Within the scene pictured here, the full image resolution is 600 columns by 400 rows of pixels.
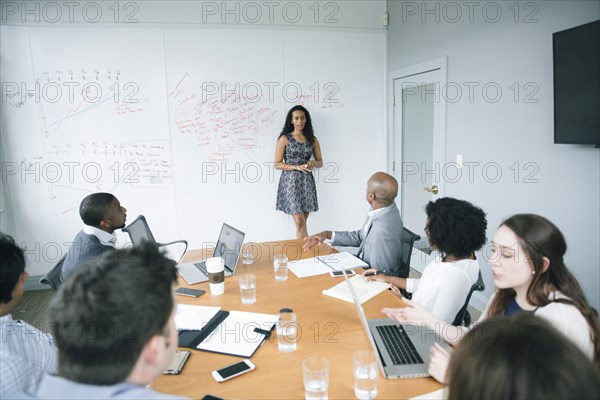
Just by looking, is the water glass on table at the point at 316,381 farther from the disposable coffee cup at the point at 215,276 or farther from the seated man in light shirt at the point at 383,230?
the seated man in light shirt at the point at 383,230

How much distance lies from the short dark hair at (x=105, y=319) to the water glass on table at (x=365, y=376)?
63cm

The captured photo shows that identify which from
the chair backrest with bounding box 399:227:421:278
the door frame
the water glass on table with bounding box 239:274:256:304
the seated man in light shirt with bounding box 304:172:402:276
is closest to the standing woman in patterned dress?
the door frame

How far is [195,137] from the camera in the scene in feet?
14.1

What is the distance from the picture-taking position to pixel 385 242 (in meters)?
2.43

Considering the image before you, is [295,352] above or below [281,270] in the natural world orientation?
below

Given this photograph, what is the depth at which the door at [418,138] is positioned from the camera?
384 centimetres

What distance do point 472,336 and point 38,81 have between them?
4414 millimetres

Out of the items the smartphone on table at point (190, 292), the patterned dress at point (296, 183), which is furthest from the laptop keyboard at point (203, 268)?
the patterned dress at point (296, 183)

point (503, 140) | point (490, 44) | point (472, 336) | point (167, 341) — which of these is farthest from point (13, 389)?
point (490, 44)

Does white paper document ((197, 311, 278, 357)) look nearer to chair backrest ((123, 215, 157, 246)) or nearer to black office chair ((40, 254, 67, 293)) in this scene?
black office chair ((40, 254, 67, 293))

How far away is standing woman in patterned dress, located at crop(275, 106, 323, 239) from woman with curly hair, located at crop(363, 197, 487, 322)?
233 cm

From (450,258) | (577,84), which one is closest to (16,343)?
(450,258)

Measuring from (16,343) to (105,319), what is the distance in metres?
0.62

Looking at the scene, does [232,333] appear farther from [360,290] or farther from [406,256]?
[406,256]
